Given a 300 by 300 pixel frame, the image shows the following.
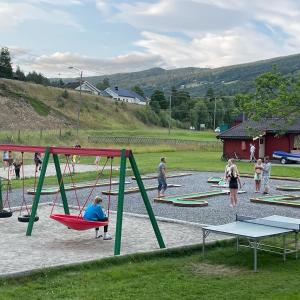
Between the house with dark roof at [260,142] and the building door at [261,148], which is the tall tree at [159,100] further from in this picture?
the building door at [261,148]

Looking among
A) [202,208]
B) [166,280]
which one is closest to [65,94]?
[202,208]

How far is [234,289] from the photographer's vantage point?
9.29 meters

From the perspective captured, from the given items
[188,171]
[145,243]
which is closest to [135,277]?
[145,243]

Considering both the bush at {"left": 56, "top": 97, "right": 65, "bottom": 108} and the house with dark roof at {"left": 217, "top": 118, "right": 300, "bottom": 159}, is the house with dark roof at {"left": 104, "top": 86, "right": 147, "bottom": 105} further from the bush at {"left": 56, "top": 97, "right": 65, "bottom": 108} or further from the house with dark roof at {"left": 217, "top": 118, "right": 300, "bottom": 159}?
the house with dark roof at {"left": 217, "top": 118, "right": 300, "bottom": 159}

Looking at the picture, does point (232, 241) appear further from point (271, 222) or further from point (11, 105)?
point (11, 105)

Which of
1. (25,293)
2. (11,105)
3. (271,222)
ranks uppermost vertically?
(11,105)

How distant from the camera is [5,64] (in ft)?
375

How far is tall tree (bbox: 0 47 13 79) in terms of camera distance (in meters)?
113

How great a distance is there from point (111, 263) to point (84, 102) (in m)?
102

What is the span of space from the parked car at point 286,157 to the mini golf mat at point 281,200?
20914 mm

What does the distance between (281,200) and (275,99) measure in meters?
8.55

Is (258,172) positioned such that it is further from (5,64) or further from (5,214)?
(5,64)

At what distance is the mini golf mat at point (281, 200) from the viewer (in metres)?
20.6

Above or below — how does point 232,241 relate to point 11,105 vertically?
below
